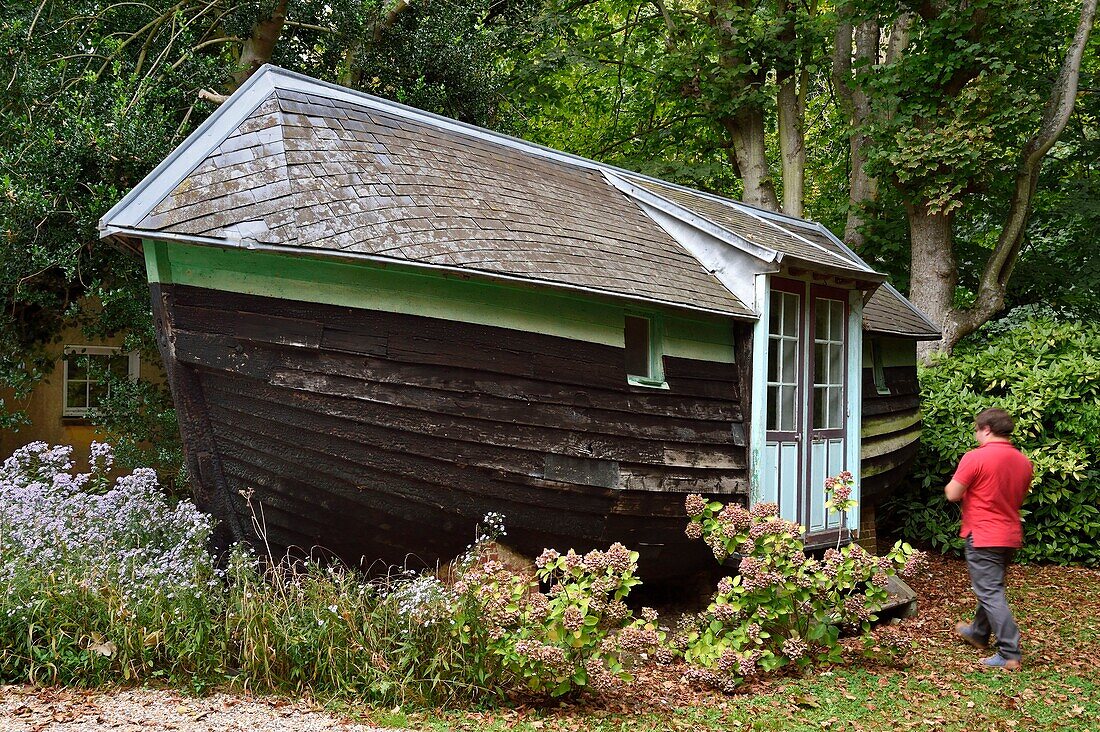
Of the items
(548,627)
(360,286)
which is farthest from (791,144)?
(548,627)

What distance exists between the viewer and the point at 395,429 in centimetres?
602

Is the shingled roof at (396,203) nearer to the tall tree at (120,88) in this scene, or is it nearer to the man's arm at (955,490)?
the man's arm at (955,490)

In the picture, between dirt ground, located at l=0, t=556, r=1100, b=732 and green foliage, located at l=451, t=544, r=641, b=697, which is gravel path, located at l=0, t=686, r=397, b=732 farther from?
green foliage, located at l=451, t=544, r=641, b=697

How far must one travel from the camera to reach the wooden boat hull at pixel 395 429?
5.85m

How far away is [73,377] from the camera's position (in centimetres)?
1268

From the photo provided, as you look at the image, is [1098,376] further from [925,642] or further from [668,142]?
[668,142]

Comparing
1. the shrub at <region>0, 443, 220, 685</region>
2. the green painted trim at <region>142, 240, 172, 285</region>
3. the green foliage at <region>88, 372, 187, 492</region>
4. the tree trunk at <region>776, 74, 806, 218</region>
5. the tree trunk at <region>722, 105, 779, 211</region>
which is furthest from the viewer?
the tree trunk at <region>776, 74, 806, 218</region>

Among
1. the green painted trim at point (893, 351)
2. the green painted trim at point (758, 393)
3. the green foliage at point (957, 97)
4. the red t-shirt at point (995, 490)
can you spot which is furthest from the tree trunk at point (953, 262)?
the red t-shirt at point (995, 490)

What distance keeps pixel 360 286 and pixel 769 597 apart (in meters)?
3.45

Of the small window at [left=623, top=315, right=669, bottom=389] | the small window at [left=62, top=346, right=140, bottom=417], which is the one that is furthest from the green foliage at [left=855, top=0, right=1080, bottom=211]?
the small window at [left=62, top=346, right=140, bottom=417]

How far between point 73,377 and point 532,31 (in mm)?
9414

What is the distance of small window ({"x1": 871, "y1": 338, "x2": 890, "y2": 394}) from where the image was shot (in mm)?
10539

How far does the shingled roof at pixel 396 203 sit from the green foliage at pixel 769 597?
1.70 m

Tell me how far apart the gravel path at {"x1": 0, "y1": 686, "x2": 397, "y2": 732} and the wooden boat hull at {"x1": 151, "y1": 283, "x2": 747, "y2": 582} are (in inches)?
51.9
